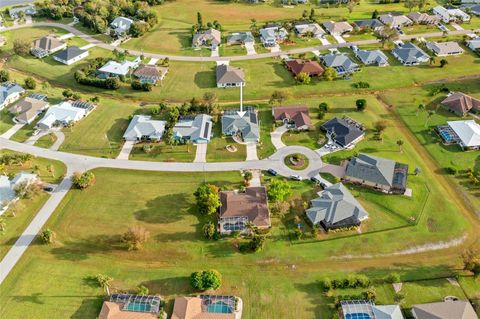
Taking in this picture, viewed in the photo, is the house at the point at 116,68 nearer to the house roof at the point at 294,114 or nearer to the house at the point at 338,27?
the house roof at the point at 294,114

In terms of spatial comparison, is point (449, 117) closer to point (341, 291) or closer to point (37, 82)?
point (341, 291)

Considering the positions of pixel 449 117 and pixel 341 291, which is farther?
pixel 449 117

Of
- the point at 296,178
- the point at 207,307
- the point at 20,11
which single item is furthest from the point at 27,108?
the point at 20,11

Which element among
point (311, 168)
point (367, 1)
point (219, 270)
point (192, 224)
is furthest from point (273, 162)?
point (367, 1)

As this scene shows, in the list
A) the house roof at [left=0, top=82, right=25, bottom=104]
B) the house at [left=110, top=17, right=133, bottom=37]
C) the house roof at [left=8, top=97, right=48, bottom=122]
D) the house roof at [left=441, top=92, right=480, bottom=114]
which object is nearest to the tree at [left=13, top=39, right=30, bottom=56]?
the house roof at [left=0, top=82, right=25, bottom=104]

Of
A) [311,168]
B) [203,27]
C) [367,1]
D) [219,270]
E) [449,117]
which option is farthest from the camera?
[367,1]

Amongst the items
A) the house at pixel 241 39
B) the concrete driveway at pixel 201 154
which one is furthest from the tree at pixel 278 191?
the house at pixel 241 39
